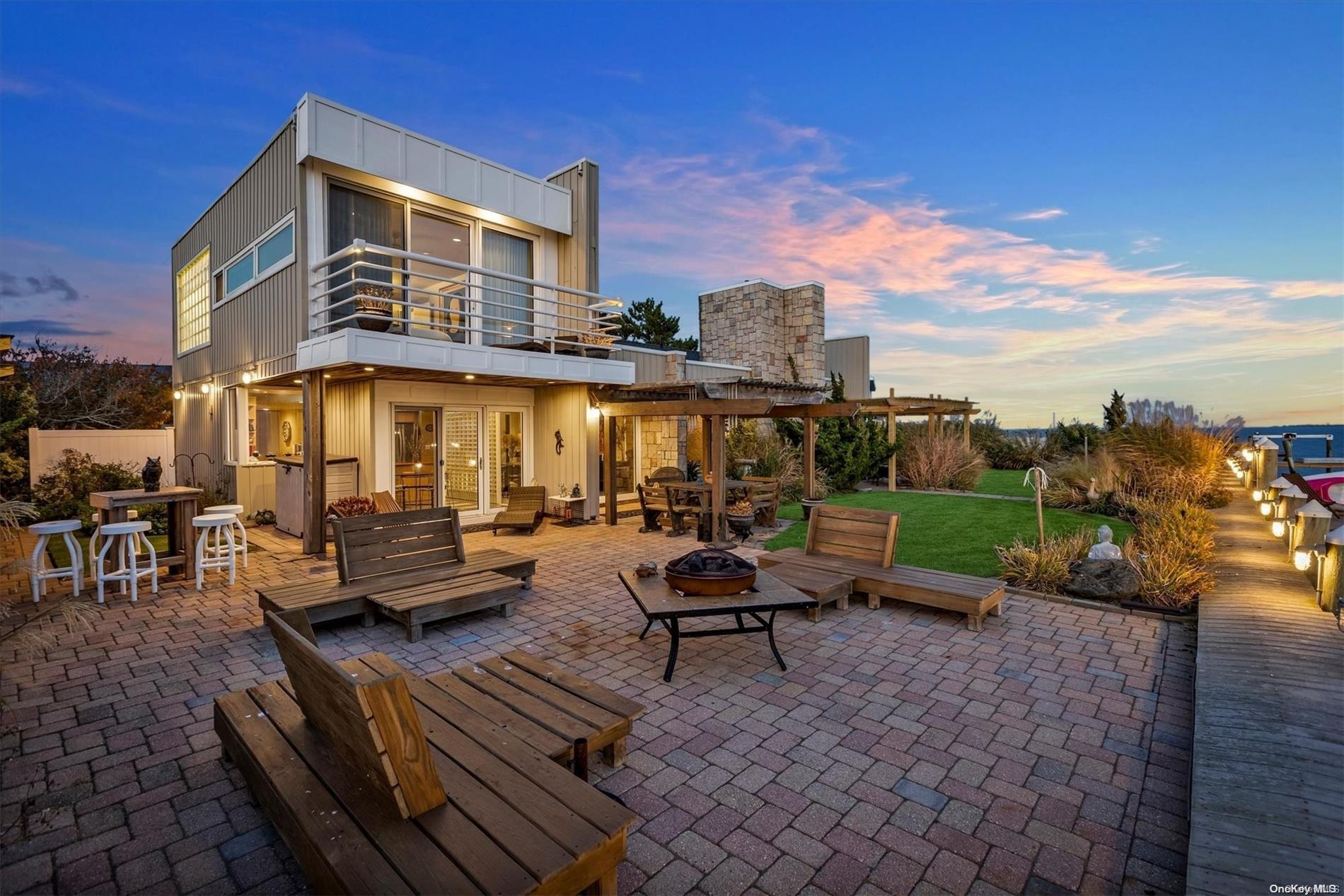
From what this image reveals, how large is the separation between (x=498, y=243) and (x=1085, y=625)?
10.9 m

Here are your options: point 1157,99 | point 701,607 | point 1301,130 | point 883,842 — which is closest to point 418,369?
point 701,607

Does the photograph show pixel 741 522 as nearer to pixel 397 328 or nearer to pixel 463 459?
pixel 463 459

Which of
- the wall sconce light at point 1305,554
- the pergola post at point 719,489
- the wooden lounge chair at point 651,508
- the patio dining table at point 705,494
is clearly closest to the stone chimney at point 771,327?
the patio dining table at point 705,494

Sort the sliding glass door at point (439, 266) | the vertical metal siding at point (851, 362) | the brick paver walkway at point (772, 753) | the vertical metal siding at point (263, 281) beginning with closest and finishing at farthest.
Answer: the brick paver walkway at point (772, 753), the vertical metal siding at point (263, 281), the sliding glass door at point (439, 266), the vertical metal siding at point (851, 362)

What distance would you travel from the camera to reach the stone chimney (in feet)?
60.4

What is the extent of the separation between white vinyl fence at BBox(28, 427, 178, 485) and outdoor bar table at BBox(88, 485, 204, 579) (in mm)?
7527

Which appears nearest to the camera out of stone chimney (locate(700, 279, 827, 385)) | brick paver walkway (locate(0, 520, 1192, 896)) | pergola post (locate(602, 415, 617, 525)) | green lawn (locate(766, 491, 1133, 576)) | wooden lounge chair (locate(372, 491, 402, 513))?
brick paver walkway (locate(0, 520, 1192, 896))

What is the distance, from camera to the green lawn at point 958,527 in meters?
7.69

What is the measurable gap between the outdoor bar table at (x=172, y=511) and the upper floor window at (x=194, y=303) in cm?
803

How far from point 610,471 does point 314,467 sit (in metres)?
4.74

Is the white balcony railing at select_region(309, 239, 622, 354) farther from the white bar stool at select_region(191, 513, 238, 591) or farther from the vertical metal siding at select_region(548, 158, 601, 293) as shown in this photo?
the white bar stool at select_region(191, 513, 238, 591)

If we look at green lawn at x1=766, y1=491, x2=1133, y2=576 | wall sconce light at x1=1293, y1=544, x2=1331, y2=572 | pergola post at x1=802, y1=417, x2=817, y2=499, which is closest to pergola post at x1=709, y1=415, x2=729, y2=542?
green lawn at x1=766, y1=491, x2=1133, y2=576

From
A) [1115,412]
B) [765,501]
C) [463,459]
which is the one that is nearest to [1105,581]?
[765,501]

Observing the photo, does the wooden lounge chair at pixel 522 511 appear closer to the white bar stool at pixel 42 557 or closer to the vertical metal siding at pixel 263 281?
the vertical metal siding at pixel 263 281
